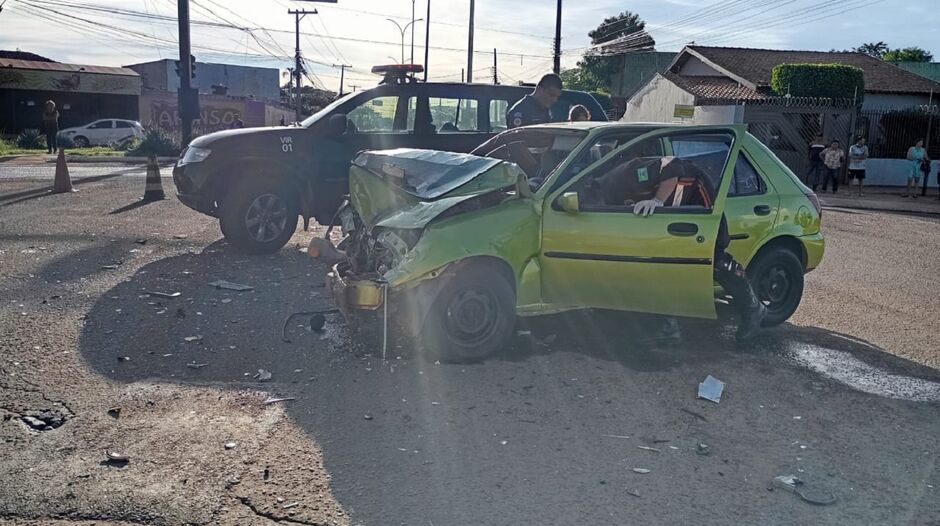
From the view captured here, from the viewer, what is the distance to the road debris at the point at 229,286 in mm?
7488

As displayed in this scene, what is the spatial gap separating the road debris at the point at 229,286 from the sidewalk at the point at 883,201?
15.6 metres

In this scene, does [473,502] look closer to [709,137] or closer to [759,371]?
[759,371]

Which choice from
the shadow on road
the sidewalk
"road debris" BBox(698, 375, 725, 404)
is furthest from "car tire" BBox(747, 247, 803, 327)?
the sidewalk

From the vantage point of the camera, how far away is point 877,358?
6055 millimetres

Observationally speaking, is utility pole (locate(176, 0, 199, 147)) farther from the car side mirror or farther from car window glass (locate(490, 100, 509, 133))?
the car side mirror

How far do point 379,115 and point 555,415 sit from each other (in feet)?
19.2

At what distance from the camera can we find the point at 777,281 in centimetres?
672

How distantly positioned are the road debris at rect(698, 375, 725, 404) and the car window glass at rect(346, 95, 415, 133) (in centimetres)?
556

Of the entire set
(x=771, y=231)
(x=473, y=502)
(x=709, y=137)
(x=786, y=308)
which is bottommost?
(x=473, y=502)

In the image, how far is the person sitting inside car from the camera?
589 cm

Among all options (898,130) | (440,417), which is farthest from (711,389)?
(898,130)

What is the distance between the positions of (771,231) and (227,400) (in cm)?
457

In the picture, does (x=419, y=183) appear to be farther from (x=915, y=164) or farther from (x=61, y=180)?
(x=915, y=164)

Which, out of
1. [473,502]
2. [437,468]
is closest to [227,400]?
[437,468]
